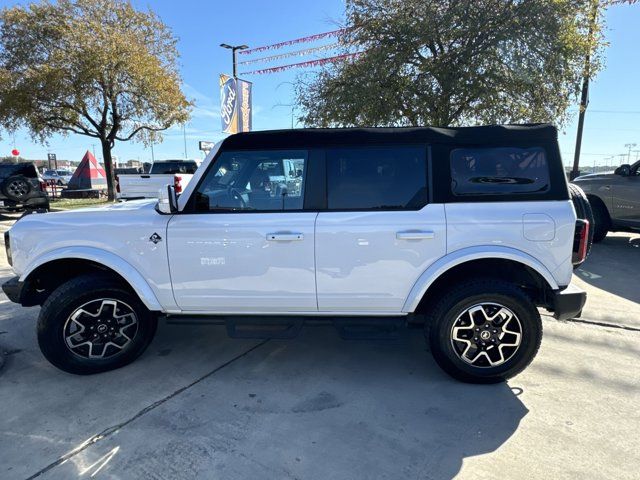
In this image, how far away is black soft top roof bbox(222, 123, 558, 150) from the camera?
3.17 m

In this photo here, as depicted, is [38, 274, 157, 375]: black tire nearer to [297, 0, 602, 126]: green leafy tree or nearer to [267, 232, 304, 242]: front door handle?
[267, 232, 304, 242]: front door handle

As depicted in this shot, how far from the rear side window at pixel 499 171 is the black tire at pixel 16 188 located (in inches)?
486

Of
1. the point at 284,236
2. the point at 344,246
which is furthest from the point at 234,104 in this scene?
the point at 344,246

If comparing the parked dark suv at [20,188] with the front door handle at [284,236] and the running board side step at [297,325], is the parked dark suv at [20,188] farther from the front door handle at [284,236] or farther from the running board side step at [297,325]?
the front door handle at [284,236]

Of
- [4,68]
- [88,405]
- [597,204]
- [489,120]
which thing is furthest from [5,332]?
[4,68]

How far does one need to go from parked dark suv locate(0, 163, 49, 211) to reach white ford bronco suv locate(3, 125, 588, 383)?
390 inches

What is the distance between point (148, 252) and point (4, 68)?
1802 centimetres

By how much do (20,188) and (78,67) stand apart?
6409mm

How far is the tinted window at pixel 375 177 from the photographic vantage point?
318 cm

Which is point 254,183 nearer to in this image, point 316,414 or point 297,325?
point 297,325

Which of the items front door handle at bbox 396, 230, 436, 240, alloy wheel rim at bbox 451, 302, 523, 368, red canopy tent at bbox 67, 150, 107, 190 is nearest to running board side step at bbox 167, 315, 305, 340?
front door handle at bbox 396, 230, 436, 240

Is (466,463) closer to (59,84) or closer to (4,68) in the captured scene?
(59,84)

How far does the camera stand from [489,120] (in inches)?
420

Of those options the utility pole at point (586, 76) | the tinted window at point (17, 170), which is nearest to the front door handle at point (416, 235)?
the utility pole at point (586, 76)
